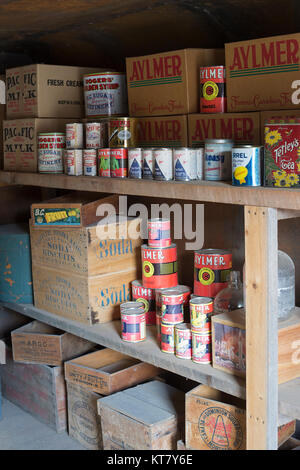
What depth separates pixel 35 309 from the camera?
9.04 ft

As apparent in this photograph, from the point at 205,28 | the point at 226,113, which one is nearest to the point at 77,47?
the point at 205,28

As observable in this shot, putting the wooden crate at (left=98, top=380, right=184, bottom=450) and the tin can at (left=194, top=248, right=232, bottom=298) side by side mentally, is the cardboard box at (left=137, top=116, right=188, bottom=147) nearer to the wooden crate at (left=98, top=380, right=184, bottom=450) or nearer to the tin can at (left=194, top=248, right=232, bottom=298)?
the tin can at (left=194, top=248, right=232, bottom=298)

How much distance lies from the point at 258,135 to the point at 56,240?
1.06 meters

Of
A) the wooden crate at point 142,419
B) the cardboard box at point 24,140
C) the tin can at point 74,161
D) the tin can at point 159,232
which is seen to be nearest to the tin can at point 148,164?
the tin can at point 159,232

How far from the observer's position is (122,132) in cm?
219

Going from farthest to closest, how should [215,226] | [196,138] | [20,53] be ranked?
1. [20,53]
2. [215,226]
3. [196,138]

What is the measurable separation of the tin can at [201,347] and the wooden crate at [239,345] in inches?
1.6

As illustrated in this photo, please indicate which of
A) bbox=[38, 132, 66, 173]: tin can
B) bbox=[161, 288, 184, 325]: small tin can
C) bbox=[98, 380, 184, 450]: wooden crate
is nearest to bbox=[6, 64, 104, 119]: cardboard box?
bbox=[38, 132, 66, 173]: tin can

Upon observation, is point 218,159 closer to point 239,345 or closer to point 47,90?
point 239,345

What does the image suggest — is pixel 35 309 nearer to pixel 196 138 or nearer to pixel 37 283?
pixel 37 283

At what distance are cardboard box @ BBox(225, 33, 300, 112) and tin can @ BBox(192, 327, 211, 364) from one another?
76 centimetres

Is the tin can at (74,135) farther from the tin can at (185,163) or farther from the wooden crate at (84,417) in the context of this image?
the wooden crate at (84,417)

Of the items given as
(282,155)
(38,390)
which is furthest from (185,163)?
(38,390)

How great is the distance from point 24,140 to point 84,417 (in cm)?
126
